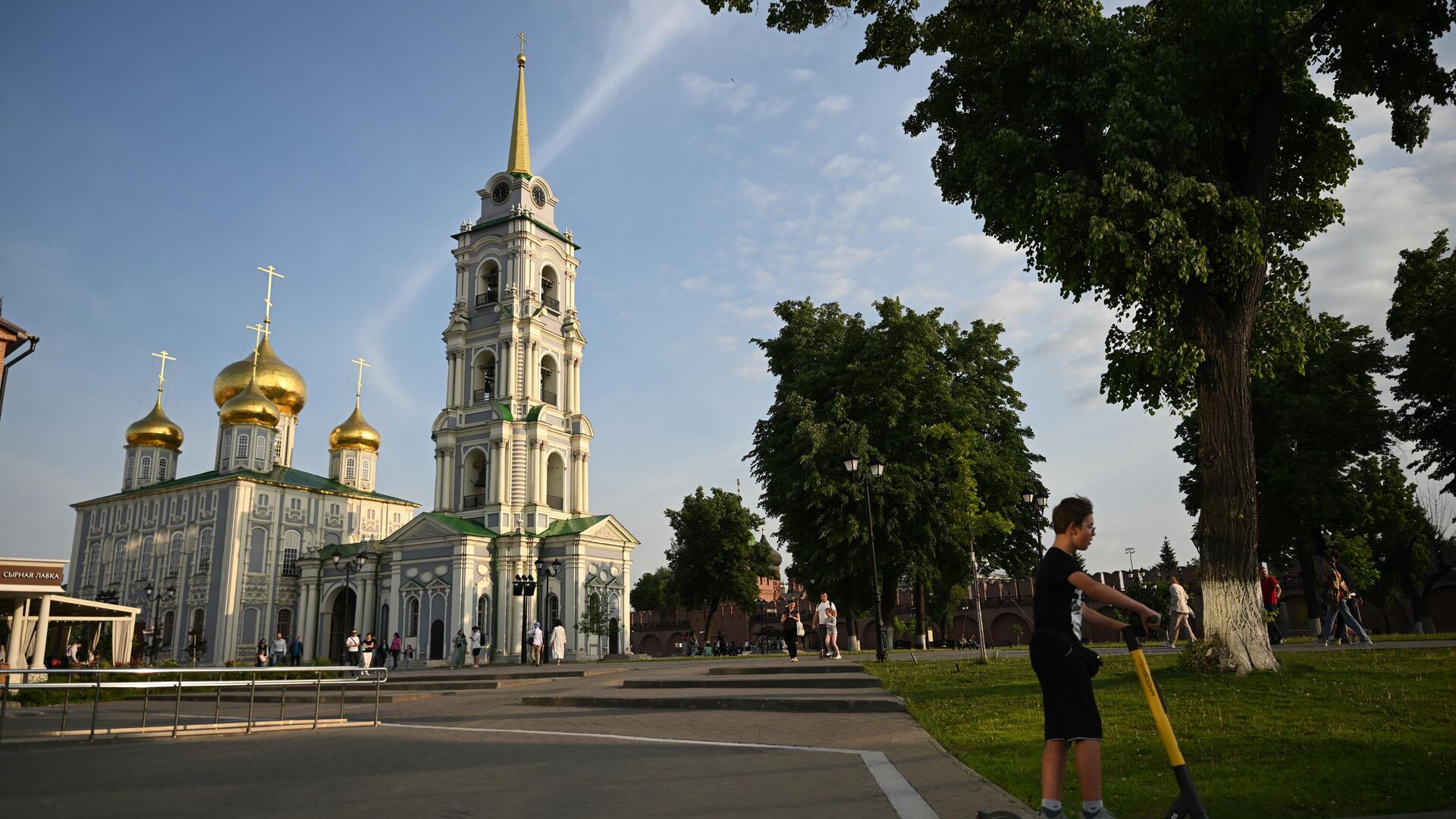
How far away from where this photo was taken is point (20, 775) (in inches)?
320

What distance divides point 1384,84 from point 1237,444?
5891mm

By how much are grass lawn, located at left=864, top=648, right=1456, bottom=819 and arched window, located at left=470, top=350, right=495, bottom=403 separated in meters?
40.6

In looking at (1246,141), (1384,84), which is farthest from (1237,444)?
(1384,84)

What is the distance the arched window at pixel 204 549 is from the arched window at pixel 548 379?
83.3 ft

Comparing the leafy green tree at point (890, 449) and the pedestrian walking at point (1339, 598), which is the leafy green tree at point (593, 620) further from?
the pedestrian walking at point (1339, 598)

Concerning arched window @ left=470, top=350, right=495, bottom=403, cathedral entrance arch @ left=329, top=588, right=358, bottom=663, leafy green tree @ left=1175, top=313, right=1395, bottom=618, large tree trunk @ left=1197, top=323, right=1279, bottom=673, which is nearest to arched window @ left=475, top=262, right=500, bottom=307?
arched window @ left=470, top=350, right=495, bottom=403

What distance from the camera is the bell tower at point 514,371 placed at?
4825 cm

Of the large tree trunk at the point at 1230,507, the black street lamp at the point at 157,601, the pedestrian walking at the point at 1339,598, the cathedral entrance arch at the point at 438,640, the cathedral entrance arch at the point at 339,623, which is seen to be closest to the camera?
the large tree trunk at the point at 1230,507

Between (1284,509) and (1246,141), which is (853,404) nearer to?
(1284,509)

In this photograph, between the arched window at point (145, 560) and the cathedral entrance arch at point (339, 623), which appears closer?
the cathedral entrance arch at point (339, 623)

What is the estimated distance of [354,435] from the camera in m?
69.5

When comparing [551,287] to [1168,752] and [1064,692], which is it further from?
[1168,752]

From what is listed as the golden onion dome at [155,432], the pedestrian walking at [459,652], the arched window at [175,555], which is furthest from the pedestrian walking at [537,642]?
the golden onion dome at [155,432]

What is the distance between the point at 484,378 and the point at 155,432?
116 ft
